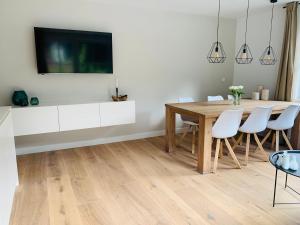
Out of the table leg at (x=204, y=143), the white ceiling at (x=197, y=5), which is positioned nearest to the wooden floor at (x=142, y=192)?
the table leg at (x=204, y=143)

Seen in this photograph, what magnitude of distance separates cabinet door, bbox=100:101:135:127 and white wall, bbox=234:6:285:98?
2659 millimetres

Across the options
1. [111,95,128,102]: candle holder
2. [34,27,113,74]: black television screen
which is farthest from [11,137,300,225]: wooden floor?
[34,27,113,74]: black television screen

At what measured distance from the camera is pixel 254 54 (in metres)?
4.83

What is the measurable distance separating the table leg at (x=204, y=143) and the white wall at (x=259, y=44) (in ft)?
7.61

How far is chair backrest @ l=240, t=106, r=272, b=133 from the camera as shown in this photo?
3170mm

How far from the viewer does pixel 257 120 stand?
323 centimetres

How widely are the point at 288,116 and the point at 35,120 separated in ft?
12.1

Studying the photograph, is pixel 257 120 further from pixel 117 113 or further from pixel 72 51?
pixel 72 51

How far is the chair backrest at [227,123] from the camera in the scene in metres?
2.97

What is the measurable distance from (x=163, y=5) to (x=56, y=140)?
9.71ft

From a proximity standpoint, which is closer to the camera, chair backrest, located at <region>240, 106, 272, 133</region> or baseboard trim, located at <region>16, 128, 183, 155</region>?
chair backrest, located at <region>240, 106, 272, 133</region>

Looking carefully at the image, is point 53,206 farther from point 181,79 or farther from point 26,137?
point 181,79

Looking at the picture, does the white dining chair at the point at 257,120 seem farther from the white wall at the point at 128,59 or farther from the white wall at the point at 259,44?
the white wall at the point at 128,59

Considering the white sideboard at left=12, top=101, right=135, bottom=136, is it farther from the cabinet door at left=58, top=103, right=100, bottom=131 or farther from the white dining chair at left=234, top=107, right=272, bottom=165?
the white dining chair at left=234, top=107, right=272, bottom=165
